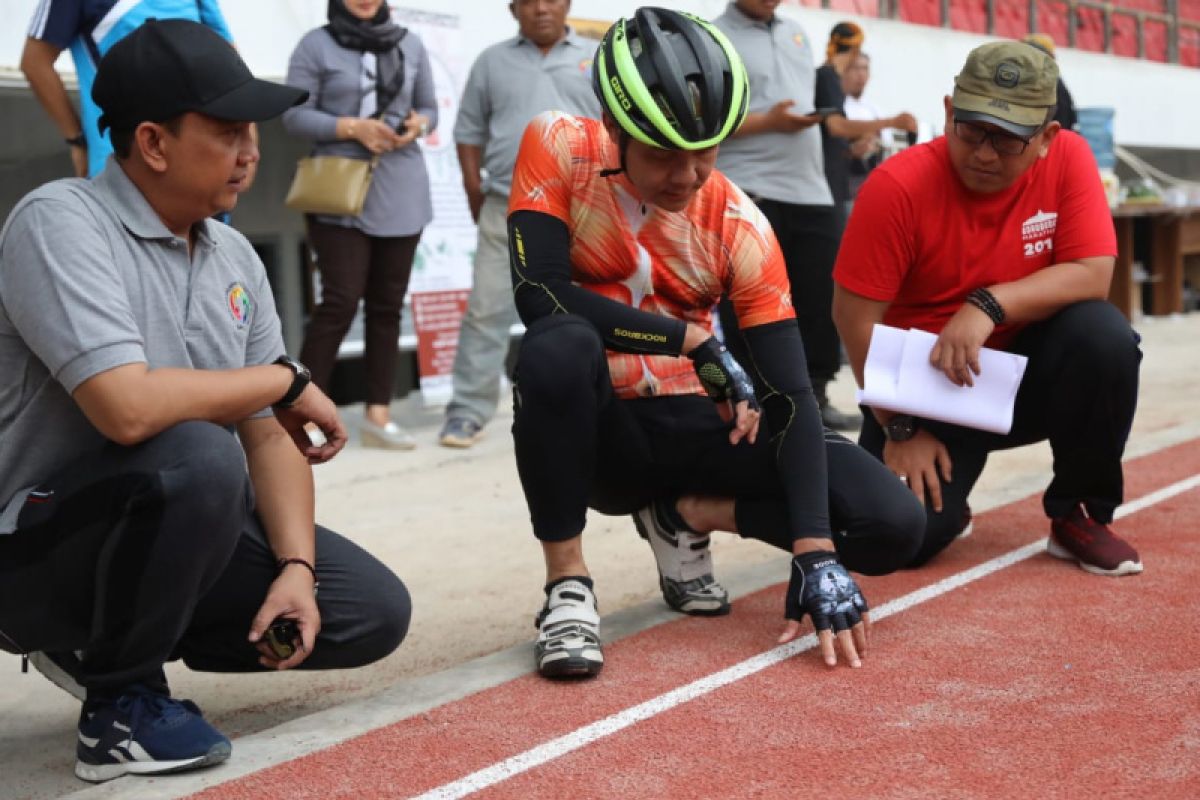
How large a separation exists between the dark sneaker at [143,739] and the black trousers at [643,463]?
34.0 inches

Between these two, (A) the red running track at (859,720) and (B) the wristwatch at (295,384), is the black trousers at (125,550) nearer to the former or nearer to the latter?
(B) the wristwatch at (295,384)

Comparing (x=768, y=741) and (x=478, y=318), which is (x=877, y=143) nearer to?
(x=478, y=318)

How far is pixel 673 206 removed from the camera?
321 centimetres

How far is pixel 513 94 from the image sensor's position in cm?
646

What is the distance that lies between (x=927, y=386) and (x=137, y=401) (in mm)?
2106

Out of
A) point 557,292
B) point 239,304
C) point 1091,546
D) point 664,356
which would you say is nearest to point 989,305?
point 1091,546

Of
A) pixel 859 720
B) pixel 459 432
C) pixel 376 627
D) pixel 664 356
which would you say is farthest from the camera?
pixel 459 432

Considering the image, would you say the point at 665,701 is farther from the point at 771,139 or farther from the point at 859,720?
the point at 771,139

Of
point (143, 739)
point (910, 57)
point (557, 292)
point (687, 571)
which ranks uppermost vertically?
point (557, 292)

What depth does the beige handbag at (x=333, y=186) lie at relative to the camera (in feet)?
20.1

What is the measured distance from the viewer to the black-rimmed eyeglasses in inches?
146

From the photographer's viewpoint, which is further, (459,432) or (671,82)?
(459,432)

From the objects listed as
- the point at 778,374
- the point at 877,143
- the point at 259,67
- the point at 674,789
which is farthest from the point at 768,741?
the point at 877,143

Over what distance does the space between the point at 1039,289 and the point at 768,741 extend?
5.36ft
